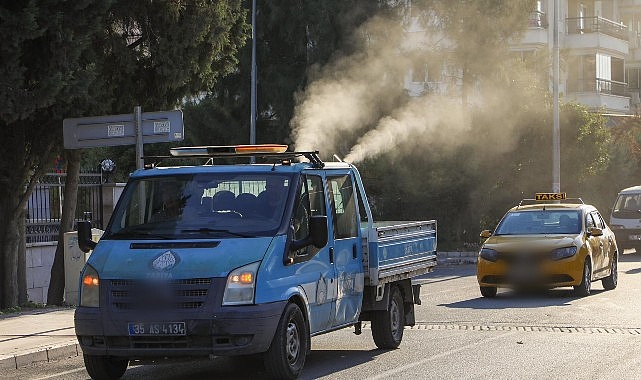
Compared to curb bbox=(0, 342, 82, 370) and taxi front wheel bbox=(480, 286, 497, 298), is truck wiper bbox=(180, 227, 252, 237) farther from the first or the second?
taxi front wheel bbox=(480, 286, 497, 298)

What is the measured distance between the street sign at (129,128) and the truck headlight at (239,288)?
5680 mm

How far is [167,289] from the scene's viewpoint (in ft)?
32.0

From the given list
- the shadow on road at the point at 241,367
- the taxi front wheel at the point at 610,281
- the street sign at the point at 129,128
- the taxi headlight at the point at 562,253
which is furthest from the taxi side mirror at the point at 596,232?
the shadow on road at the point at 241,367

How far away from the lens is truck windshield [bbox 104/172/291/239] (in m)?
10.4

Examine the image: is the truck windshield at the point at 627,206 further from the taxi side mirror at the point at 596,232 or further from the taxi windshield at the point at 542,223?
the taxi side mirror at the point at 596,232

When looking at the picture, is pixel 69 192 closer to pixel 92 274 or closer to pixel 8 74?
pixel 8 74

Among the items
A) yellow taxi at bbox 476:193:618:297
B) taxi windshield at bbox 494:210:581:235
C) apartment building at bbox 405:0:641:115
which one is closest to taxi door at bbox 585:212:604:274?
yellow taxi at bbox 476:193:618:297

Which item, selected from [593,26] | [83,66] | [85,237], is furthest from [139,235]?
[593,26]

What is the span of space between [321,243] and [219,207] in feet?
3.23

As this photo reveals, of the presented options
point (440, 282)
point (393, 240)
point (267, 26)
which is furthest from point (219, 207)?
point (267, 26)

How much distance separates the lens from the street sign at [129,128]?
1525 centimetres

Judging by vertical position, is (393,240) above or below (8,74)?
below

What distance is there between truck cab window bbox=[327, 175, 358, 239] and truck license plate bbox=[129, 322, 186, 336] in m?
2.29

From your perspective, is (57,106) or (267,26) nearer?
(57,106)
